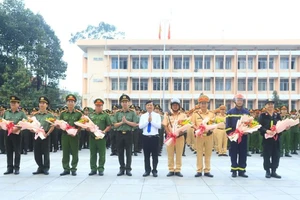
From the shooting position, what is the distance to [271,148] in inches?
311

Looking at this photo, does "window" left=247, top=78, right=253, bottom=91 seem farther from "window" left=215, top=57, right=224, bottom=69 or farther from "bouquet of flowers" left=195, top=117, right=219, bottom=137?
"bouquet of flowers" left=195, top=117, right=219, bottom=137

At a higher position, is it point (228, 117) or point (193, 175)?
point (228, 117)

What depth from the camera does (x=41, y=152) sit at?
803cm

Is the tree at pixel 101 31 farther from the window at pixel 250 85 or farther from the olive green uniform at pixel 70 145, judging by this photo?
the olive green uniform at pixel 70 145

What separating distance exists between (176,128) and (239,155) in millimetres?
1564

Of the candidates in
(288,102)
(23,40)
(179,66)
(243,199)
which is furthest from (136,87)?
(243,199)

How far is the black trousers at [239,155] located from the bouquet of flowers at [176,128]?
Answer: 1173 mm

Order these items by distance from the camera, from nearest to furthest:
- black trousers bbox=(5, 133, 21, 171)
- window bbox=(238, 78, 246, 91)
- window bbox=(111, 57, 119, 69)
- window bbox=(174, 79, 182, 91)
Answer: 1. black trousers bbox=(5, 133, 21, 171)
2. window bbox=(238, 78, 246, 91)
3. window bbox=(174, 79, 182, 91)
4. window bbox=(111, 57, 119, 69)

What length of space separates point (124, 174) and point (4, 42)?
1111 inches

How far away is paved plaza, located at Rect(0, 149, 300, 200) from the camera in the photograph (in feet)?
19.6

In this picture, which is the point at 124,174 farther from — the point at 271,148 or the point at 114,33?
the point at 114,33

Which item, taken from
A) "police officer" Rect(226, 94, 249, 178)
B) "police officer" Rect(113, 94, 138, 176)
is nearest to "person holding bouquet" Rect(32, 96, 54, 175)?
"police officer" Rect(113, 94, 138, 176)

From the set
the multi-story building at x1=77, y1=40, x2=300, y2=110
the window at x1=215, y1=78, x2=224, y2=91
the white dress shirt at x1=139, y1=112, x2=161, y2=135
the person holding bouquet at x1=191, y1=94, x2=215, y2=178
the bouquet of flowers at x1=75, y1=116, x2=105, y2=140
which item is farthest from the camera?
the window at x1=215, y1=78, x2=224, y2=91

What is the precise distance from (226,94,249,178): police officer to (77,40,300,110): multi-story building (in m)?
30.5
